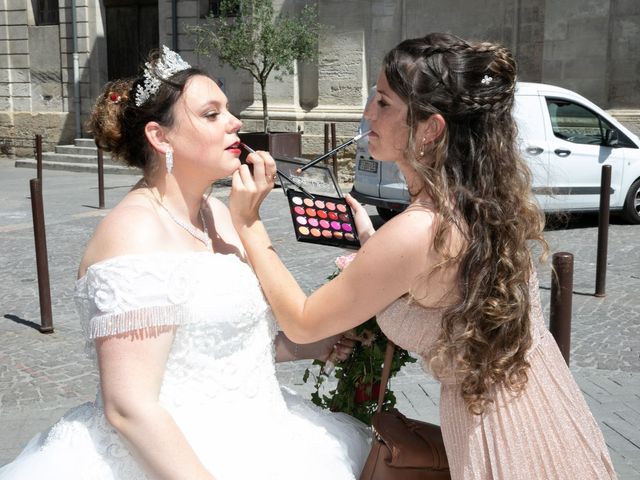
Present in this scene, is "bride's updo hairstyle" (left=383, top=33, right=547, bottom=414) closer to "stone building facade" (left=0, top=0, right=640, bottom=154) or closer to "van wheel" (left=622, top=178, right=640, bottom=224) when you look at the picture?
"van wheel" (left=622, top=178, right=640, bottom=224)

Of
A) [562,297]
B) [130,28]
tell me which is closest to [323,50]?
[130,28]

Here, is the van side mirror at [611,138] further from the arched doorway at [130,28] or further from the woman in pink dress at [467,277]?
the arched doorway at [130,28]

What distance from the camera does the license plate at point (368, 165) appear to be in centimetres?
938

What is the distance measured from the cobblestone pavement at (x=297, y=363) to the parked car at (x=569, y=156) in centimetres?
41

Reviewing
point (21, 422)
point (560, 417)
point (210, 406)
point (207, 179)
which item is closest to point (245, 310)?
point (210, 406)

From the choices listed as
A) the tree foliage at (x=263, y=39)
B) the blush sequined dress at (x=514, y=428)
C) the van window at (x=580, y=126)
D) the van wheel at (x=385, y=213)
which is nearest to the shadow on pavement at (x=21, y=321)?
the blush sequined dress at (x=514, y=428)

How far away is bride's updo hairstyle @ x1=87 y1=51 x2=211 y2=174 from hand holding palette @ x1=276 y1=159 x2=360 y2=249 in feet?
1.12

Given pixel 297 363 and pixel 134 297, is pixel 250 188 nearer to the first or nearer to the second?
pixel 134 297

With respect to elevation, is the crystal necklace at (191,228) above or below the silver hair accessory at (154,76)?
below

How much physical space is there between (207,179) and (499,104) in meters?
0.83

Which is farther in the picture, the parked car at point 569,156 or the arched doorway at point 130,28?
the arched doorway at point 130,28

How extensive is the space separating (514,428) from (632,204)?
29.5 ft

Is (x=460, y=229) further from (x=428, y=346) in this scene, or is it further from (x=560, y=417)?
(x=560, y=417)

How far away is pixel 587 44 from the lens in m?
13.7
